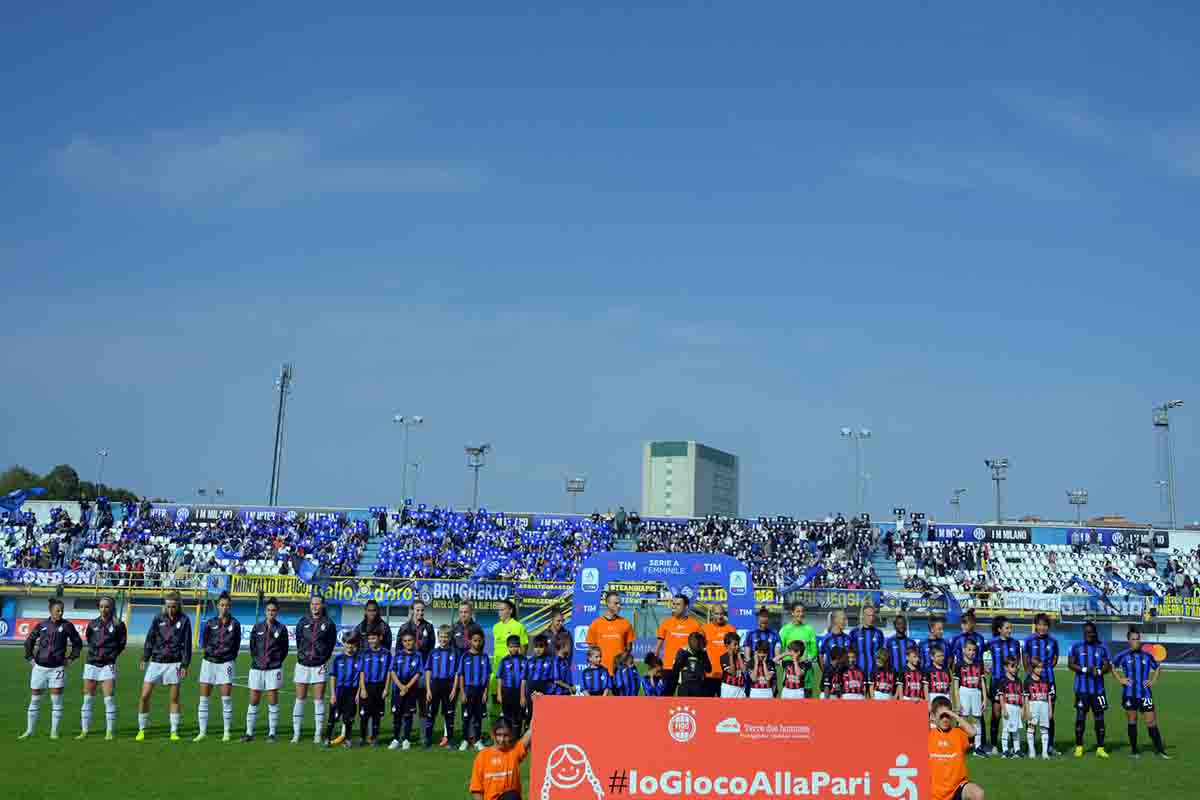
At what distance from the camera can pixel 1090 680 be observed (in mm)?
16578

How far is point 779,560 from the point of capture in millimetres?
55156

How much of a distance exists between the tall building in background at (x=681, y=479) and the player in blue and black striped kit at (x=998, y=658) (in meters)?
111

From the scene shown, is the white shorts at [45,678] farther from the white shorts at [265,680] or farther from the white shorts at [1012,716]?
the white shorts at [1012,716]

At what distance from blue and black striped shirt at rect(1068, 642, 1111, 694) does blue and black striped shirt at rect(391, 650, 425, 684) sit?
10104mm

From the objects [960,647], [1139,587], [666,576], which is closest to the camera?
[960,647]

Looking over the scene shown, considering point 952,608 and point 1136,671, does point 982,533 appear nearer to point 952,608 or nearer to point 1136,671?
point 952,608

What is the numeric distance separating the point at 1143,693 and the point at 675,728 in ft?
35.3

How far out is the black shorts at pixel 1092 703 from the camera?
16641 mm

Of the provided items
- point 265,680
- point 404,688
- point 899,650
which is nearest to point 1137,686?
point 899,650

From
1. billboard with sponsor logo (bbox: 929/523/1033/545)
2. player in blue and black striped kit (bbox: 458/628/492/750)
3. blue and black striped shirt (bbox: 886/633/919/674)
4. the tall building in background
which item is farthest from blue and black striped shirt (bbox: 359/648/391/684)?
the tall building in background

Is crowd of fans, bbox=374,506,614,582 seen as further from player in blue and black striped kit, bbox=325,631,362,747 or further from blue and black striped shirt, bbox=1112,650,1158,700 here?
blue and black striped shirt, bbox=1112,650,1158,700

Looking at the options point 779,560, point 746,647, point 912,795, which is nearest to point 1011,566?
point 779,560

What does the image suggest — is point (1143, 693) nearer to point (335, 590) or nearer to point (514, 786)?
point (514, 786)

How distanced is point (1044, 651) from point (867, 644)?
2.72 meters
